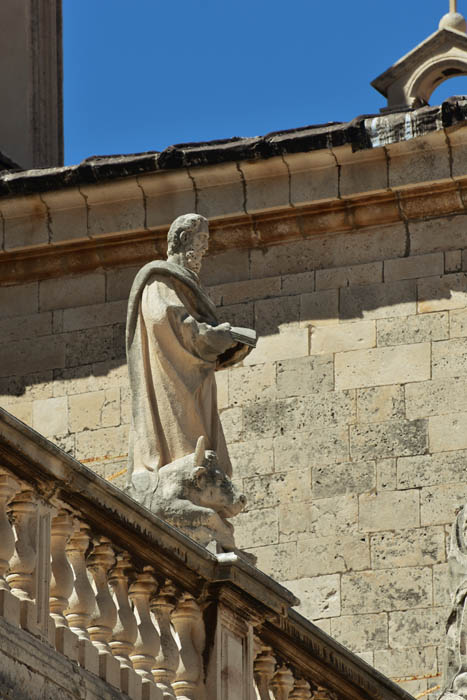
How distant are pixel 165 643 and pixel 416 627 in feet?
15.2

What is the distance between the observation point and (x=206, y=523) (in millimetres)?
9281

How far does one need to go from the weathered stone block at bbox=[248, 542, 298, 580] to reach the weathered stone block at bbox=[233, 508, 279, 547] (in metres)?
0.04

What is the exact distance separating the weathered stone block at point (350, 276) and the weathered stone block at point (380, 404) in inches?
29.7

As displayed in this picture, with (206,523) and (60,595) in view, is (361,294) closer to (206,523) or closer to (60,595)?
(206,523)

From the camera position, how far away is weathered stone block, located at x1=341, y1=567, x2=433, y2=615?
42.8 feet

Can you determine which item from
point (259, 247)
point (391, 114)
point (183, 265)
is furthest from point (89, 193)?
point (183, 265)

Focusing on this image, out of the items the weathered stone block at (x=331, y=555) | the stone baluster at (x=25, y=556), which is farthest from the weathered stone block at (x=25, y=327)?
the stone baluster at (x=25, y=556)

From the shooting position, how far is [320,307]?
46.1ft

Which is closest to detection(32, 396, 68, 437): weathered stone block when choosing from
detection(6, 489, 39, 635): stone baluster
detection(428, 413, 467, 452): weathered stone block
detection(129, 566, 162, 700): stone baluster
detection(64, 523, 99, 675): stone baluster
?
detection(428, 413, 467, 452): weathered stone block

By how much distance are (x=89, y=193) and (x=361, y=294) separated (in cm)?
198

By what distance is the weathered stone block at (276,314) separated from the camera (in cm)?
1409

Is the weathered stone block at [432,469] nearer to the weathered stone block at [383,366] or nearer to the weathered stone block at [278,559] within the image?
the weathered stone block at [383,366]

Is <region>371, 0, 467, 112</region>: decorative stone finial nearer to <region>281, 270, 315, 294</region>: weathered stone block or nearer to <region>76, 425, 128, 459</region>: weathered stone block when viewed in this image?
<region>281, 270, 315, 294</region>: weathered stone block

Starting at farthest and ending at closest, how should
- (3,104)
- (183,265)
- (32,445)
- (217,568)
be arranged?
1. (3,104)
2. (183,265)
3. (217,568)
4. (32,445)
